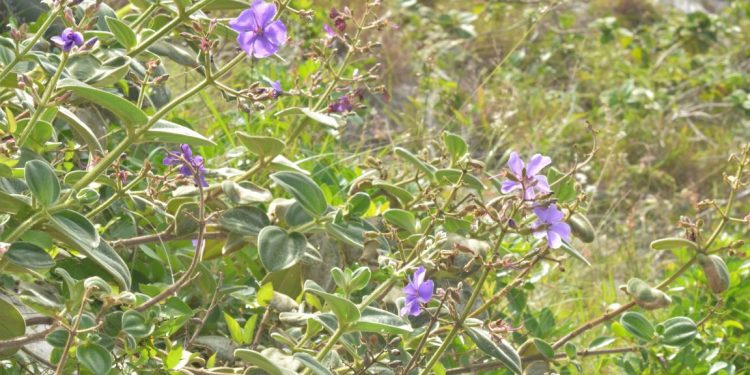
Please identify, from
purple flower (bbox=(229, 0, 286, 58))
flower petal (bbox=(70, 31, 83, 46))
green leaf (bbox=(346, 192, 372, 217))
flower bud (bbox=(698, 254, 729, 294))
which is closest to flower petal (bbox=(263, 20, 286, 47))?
purple flower (bbox=(229, 0, 286, 58))

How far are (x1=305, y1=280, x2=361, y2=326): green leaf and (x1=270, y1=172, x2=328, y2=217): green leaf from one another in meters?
0.23

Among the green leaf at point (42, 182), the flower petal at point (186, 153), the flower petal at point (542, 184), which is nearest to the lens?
the green leaf at point (42, 182)

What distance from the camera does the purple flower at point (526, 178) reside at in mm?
1536

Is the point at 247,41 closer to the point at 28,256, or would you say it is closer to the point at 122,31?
the point at 122,31

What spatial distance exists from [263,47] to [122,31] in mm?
279

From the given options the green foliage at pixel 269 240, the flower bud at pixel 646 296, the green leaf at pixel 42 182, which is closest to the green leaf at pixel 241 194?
the green foliage at pixel 269 240

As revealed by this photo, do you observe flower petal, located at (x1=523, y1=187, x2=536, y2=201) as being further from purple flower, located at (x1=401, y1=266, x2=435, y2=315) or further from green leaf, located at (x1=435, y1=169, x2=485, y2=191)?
green leaf, located at (x1=435, y1=169, x2=485, y2=191)

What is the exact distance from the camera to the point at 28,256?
151 centimetres

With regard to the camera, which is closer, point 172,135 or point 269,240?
point 172,135

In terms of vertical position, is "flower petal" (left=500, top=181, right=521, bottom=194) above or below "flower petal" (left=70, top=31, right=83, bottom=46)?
below

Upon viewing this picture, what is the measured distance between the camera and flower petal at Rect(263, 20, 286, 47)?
164 centimetres

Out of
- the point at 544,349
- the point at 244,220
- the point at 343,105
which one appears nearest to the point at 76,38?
the point at 244,220

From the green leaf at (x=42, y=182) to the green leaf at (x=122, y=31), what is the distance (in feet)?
1.18

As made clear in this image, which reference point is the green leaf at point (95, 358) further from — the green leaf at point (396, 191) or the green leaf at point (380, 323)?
the green leaf at point (396, 191)
